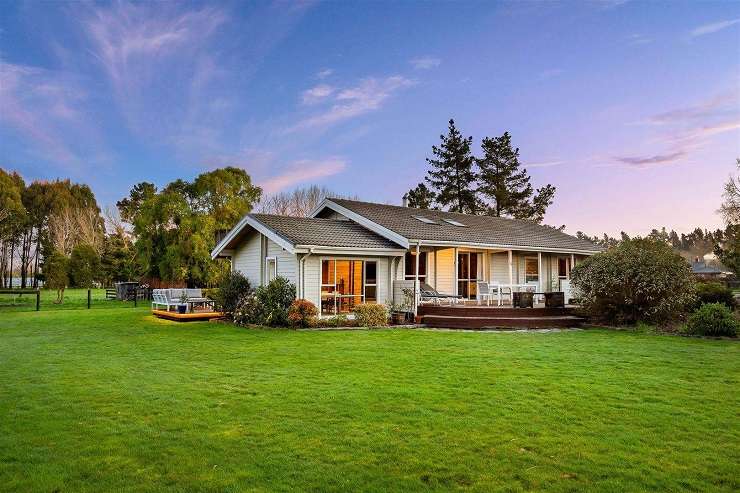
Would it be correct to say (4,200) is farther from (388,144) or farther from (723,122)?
(723,122)

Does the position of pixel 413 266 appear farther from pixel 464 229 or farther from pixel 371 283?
pixel 464 229

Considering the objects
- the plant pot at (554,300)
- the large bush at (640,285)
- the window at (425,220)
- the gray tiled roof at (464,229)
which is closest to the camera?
the large bush at (640,285)

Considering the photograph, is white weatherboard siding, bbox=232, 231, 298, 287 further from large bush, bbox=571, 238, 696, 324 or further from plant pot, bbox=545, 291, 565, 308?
large bush, bbox=571, 238, 696, 324

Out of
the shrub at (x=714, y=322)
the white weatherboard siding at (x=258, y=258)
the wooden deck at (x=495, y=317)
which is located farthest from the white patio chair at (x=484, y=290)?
the white weatherboard siding at (x=258, y=258)

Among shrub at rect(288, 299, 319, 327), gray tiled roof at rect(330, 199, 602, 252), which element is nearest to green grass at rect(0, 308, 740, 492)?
shrub at rect(288, 299, 319, 327)

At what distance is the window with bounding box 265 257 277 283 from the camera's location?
17188 millimetres

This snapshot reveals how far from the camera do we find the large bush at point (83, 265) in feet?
101

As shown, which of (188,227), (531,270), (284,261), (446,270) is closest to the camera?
(284,261)

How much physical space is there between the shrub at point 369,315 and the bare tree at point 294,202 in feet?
101

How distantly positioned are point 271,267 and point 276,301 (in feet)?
8.58

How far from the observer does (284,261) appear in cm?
1659

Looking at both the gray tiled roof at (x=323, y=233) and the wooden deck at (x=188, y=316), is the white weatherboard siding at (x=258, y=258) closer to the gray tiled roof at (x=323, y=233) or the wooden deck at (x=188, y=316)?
the gray tiled roof at (x=323, y=233)

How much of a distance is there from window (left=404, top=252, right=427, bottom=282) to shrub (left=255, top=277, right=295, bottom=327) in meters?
4.69

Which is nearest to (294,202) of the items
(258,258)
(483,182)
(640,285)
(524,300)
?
(483,182)
